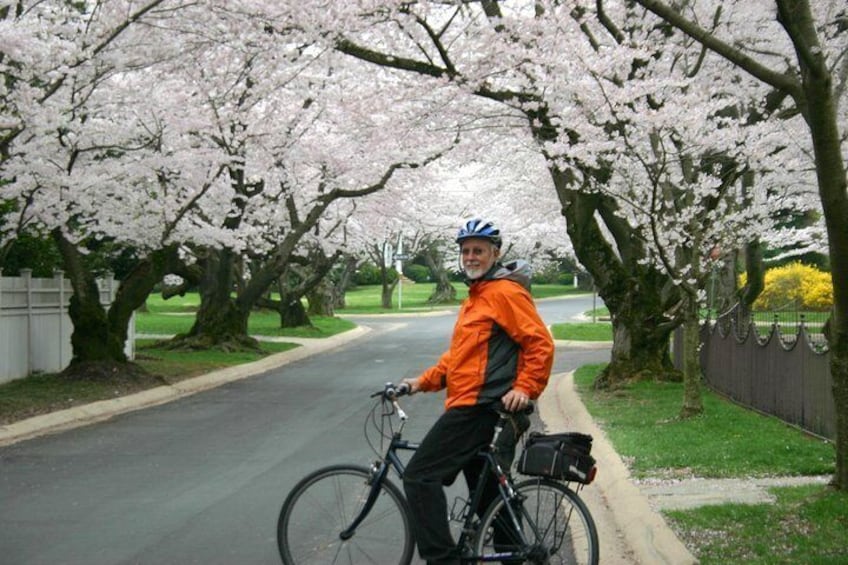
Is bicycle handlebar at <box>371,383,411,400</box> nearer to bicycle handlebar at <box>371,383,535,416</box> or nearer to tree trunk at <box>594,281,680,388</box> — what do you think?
bicycle handlebar at <box>371,383,535,416</box>

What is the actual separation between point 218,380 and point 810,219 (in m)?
14.6

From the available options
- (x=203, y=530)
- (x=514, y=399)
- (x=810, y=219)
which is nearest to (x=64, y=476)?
(x=203, y=530)

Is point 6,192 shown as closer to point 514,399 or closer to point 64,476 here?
point 64,476

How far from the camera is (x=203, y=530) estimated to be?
25.6 feet

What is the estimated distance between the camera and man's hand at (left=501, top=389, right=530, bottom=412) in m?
5.53

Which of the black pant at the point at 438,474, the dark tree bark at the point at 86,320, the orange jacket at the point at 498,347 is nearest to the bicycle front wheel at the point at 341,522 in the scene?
the black pant at the point at 438,474

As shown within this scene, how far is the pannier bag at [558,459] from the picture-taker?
18.4ft

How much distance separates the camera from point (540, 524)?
5734 mm

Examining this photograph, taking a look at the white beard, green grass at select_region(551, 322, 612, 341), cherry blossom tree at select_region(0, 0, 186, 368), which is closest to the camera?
the white beard

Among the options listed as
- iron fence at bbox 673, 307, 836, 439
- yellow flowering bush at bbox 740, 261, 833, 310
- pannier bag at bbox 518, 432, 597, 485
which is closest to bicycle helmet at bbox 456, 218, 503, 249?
pannier bag at bbox 518, 432, 597, 485

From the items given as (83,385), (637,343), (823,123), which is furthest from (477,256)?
(637,343)

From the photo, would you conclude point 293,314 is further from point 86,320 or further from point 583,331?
point 86,320

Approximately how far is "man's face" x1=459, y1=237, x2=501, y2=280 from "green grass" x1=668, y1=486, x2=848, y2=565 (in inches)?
90.3

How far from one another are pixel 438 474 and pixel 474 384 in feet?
1.69
